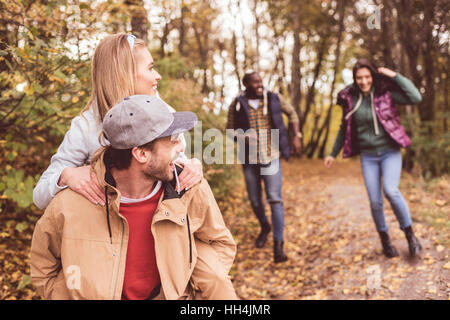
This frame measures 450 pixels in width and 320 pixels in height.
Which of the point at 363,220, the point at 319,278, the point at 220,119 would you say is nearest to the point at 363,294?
the point at 319,278

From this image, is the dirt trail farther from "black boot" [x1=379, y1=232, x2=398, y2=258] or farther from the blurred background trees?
the blurred background trees

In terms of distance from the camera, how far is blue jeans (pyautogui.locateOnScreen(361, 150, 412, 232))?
475 cm

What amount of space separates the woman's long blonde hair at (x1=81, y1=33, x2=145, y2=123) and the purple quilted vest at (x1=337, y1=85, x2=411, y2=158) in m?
3.36

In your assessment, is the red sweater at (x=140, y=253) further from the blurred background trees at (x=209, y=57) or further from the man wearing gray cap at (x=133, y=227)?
the blurred background trees at (x=209, y=57)

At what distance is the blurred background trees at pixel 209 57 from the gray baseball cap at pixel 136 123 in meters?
1.53

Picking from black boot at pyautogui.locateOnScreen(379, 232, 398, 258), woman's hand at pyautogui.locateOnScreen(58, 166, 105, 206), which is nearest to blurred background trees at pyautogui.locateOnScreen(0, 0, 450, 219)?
woman's hand at pyautogui.locateOnScreen(58, 166, 105, 206)

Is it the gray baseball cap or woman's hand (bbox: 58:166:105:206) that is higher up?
the gray baseball cap

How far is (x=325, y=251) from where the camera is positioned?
6254 millimetres

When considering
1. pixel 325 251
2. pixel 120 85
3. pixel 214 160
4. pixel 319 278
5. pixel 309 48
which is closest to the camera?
pixel 120 85

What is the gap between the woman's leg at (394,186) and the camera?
473 centimetres

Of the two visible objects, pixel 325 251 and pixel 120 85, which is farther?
pixel 325 251
